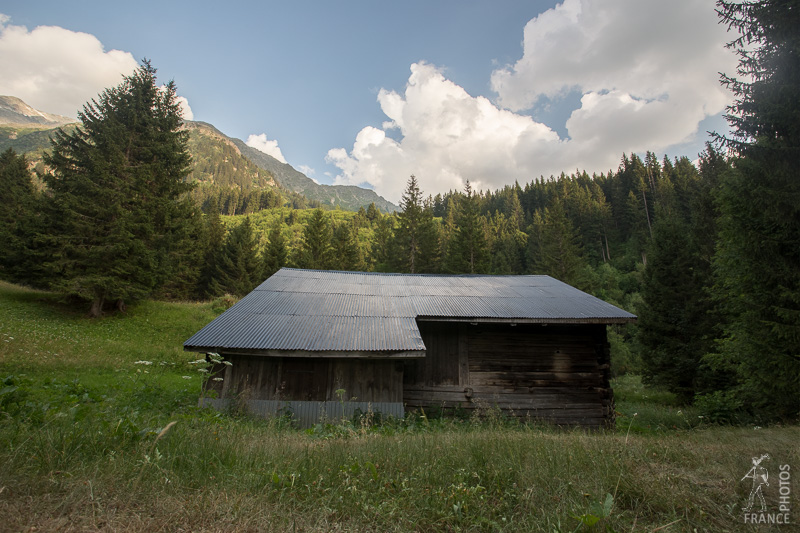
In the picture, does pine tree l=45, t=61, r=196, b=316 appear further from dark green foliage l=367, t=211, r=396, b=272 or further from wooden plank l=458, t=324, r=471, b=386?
dark green foliage l=367, t=211, r=396, b=272

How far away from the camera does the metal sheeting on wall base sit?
29.9 feet

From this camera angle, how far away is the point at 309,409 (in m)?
9.33

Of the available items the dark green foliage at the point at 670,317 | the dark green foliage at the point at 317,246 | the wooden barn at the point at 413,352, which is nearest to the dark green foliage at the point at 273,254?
the dark green foliage at the point at 317,246

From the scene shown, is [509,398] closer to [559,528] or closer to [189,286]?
[559,528]

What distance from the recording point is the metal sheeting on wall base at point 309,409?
9.11 m

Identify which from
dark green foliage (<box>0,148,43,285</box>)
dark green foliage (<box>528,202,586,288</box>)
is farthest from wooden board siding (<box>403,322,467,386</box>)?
dark green foliage (<box>528,202,586,288</box>)

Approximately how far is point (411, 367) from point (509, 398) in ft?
11.1

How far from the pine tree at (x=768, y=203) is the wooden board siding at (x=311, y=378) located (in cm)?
1032

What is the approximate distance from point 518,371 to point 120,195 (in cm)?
2365

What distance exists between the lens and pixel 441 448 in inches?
175

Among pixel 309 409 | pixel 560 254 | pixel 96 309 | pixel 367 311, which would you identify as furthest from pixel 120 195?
pixel 560 254

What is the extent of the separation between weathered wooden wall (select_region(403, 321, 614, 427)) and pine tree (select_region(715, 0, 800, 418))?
389cm

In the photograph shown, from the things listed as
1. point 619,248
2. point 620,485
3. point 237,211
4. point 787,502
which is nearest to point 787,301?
point 787,502

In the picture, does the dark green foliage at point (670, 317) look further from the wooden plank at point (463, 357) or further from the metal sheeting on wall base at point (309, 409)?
the metal sheeting on wall base at point (309, 409)
